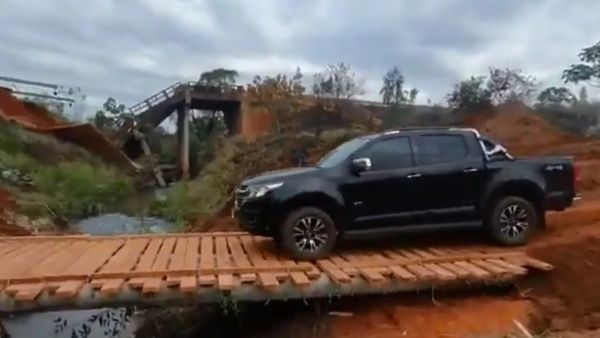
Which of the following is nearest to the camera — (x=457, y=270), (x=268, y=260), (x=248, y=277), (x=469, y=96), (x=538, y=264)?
(x=248, y=277)

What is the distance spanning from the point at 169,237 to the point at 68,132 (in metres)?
27.3

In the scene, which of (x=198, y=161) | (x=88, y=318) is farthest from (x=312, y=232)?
(x=198, y=161)

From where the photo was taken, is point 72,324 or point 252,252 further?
point 72,324

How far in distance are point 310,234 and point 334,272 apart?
3.43 feet

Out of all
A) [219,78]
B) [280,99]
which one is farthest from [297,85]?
[219,78]

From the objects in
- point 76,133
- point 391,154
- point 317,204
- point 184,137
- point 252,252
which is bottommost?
point 252,252

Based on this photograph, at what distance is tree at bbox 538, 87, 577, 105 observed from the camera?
80.8ft

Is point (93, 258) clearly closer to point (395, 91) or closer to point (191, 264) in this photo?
point (191, 264)

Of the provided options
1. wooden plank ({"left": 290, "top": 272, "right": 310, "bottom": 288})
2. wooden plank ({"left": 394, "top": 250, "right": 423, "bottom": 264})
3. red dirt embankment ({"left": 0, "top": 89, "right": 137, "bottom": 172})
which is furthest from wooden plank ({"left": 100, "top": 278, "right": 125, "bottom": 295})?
red dirt embankment ({"left": 0, "top": 89, "right": 137, "bottom": 172})

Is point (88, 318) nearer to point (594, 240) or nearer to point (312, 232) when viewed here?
point (312, 232)

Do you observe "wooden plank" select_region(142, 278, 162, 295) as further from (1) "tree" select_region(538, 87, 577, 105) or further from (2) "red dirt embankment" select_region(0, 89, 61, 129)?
(2) "red dirt embankment" select_region(0, 89, 61, 129)

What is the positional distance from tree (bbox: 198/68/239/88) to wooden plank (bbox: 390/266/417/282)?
27039mm

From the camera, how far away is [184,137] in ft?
115

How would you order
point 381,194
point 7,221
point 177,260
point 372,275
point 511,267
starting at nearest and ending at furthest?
point 372,275 → point 511,267 → point 177,260 → point 381,194 → point 7,221
